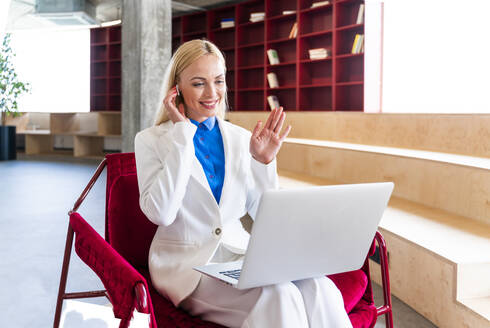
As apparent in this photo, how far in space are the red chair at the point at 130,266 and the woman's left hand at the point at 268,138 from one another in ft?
1.29

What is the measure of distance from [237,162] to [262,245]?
1.78 feet

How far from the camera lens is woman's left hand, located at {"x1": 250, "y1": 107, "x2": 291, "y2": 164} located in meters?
1.40

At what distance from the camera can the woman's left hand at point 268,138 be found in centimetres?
140

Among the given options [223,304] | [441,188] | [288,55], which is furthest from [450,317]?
[288,55]

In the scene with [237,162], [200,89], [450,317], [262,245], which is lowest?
[450,317]

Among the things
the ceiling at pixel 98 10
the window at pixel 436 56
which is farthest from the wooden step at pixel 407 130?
the ceiling at pixel 98 10

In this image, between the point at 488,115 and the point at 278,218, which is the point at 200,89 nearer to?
the point at 278,218

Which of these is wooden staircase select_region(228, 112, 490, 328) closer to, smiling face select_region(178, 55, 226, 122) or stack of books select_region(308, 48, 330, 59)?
smiling face select_region(178, 55, 226, 122)

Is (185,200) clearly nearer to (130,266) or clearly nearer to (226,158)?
(226,158)

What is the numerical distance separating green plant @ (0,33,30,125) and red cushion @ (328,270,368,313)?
31.8 feet

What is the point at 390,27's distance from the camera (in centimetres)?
638

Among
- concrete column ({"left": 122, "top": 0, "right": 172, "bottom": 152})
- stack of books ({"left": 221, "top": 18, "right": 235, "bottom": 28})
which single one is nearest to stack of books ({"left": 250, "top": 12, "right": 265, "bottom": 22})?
stack of books ({"left": 221, "top": 18, "right": 235, "bottom": 28})

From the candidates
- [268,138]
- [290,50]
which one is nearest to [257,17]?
[290,50]

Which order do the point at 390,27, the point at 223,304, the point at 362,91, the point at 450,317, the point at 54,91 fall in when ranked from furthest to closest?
1. the point at 54,91
2. the point at 362,91
3. the point at 390,27
4. the point at 450,317
5. the point at 223,304
